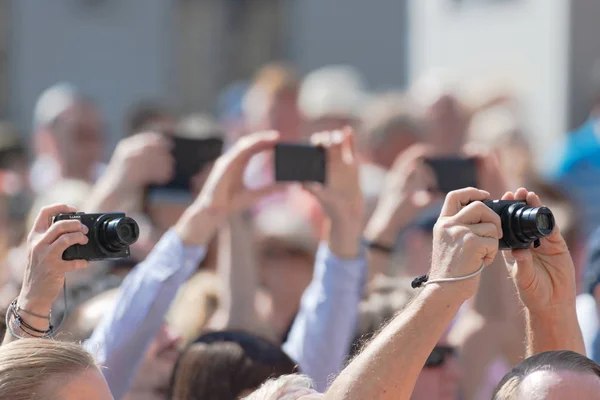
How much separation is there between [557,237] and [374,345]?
23.5 inches

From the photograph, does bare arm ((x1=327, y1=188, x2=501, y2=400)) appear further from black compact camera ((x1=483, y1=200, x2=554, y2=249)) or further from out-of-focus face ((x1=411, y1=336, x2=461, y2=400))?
out-of-focus face ((x1=411, y1=336, x2=461, y2=400))

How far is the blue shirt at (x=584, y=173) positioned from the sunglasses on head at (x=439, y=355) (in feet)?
8.75

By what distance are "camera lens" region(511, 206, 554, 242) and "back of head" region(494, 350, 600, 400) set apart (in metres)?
0.26

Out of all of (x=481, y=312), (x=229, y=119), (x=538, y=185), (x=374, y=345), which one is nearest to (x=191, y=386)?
(x=374, y=345)

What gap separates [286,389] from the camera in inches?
93.6

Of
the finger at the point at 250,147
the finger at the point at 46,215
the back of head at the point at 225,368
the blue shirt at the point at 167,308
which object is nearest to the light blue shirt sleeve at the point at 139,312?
the blue shirt at the point at 167,308

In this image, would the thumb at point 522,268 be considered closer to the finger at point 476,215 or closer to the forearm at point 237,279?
the finger at point 476,215

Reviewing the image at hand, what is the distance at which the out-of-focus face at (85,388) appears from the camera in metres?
2.21

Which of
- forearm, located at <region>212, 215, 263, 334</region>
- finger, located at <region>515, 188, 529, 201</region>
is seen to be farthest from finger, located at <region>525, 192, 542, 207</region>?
forearm, located at <region>212, 215, 263, 334</region>

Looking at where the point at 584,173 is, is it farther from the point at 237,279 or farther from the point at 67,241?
the point at 67,241

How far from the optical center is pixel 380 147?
6.15 m

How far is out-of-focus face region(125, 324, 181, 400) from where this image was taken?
10.8 feet

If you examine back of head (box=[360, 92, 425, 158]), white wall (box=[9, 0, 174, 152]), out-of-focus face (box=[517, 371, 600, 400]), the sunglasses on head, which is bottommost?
white wall (box=[9, 0, 174, 152])

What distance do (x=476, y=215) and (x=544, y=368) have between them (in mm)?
366
